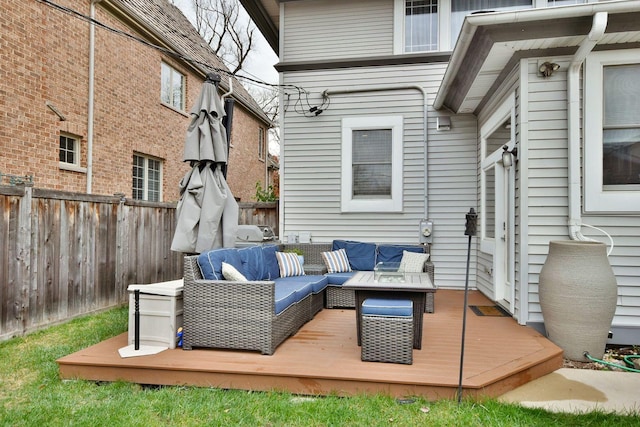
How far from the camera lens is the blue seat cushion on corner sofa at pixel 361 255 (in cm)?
587

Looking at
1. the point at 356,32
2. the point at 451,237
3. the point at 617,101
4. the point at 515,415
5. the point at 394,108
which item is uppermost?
the point at 356,32

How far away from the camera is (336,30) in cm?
684

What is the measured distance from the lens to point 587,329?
11.5 ft

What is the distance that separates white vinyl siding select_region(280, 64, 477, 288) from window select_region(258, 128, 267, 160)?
9.08m

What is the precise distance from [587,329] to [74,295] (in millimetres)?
5595

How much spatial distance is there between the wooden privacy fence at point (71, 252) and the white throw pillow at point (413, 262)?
3.94 metres

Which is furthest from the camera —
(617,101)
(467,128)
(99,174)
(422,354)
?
(99,174)

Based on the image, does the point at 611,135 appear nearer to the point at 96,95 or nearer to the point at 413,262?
the point at 413,262

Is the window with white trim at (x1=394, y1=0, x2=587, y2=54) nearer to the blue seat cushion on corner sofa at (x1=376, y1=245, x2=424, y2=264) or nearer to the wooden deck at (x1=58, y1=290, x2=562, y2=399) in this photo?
the blue seat cushion on corner sofa at (x1=376, y1=245, x2=424, y2=264)

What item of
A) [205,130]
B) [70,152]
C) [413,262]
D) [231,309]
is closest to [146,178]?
[70,152]

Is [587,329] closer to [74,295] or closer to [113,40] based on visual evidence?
[74,295]

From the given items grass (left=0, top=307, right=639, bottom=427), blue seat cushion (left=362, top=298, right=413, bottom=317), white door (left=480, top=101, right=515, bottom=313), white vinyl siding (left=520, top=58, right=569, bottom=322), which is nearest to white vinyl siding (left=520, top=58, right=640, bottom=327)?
white vinyl siding (left=520, top=58, right=569, bottom=322)

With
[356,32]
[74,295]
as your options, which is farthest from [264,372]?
[356,32]

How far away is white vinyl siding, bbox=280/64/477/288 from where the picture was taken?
21.3ft
